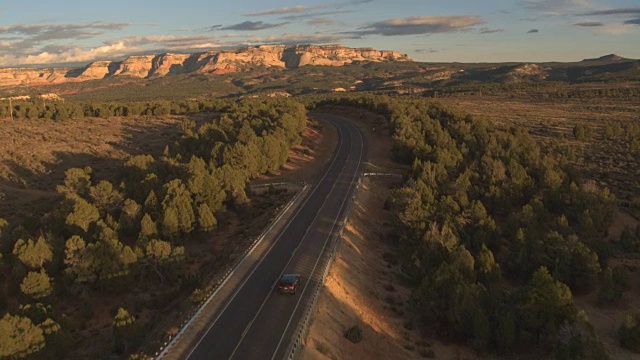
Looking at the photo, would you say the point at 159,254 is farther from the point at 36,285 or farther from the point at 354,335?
the point at 354,335

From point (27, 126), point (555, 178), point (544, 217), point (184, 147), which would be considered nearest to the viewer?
point (544, 217)

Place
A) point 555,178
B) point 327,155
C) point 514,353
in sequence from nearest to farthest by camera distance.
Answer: point 514,353
point 555,178
point 327,155

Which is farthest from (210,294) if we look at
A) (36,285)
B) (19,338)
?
(36,285)

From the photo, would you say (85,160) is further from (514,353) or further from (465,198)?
(514,353)

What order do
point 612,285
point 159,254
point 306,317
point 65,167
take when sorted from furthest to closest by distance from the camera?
point 65,167 < point 159,254 < point 612,285 < point 306,317

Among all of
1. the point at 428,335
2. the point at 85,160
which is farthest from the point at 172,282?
the point at 85,160

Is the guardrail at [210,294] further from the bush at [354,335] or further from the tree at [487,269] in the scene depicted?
the tree at [487,269]
